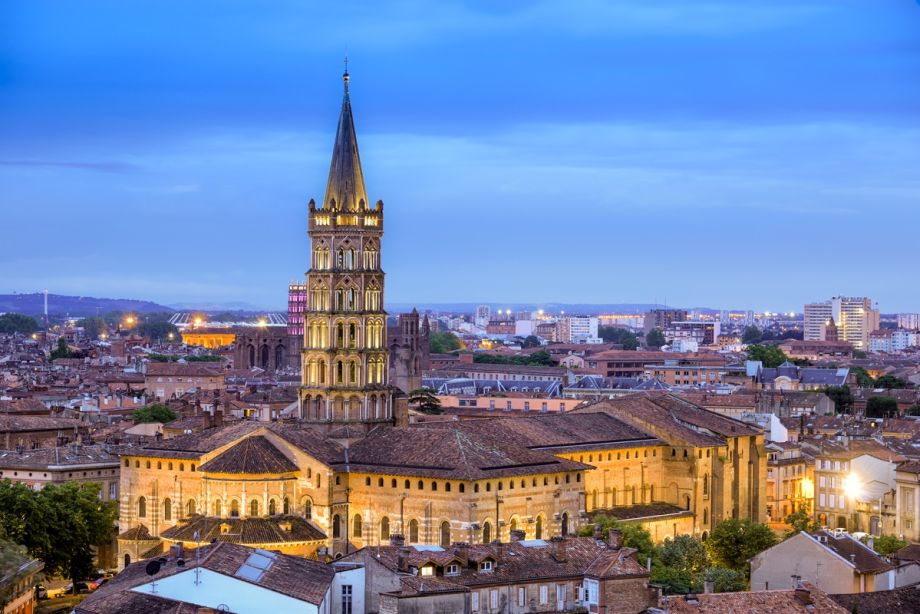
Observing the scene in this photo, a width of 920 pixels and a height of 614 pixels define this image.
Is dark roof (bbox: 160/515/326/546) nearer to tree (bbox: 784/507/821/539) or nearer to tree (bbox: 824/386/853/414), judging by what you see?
tree (bbox: 784/507/821/539)

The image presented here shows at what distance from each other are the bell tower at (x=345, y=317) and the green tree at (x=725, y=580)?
19.8 metres

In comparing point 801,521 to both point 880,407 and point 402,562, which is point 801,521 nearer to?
point 402,562

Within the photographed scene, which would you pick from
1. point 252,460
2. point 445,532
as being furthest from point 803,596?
point 252,460

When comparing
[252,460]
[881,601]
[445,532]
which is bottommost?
[881,601]

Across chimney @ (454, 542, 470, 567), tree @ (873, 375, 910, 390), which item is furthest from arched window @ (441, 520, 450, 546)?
tree @ (873, 375, 910, 390)

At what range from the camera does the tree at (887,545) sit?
248 ft

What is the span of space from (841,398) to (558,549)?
10809cm

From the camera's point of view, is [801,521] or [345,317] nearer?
[345,317]

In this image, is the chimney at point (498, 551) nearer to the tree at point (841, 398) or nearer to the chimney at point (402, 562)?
the chimney at point (402, 562)

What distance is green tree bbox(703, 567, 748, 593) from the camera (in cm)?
6794

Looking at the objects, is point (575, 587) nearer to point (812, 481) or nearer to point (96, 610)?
point (96, 610)

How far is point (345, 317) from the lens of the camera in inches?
3324

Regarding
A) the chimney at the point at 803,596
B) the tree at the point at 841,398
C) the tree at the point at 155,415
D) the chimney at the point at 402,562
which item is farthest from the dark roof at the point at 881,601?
the tree at the point at 841,398

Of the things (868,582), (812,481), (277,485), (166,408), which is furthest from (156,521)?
(166,408)
